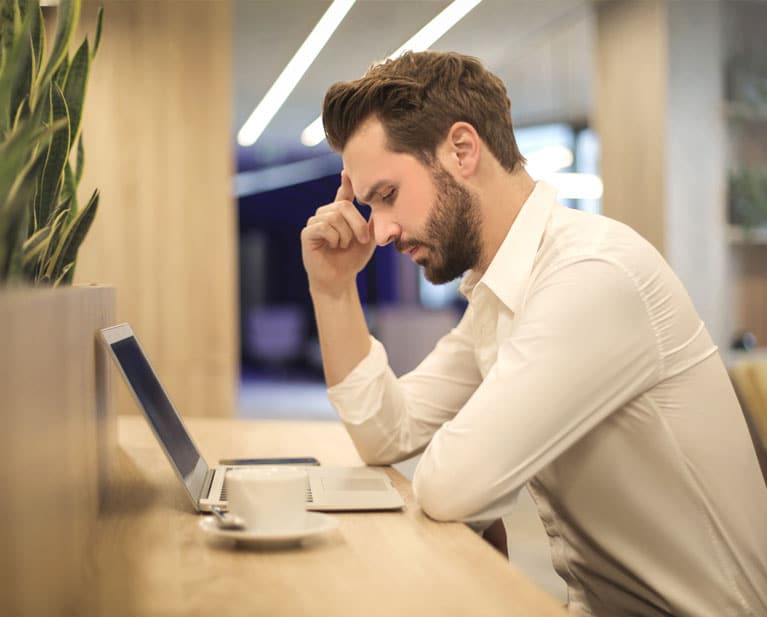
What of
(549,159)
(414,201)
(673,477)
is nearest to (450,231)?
(414,201)

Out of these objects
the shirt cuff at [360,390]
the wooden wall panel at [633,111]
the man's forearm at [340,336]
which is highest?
the wooden wall panel at [633,111]

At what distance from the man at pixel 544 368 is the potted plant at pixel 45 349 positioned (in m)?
0.43

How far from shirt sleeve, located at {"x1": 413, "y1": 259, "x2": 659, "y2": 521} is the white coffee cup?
213 mm

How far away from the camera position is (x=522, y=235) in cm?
148

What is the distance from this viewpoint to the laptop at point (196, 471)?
1223 millimetres

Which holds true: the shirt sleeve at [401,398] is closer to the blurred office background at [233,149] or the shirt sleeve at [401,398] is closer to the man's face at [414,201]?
the man's face at [414,201]

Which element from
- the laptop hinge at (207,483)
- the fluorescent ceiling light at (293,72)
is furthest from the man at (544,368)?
the fluorescent ceiling light at (293,72)

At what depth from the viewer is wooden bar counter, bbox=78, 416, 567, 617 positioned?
824 mm

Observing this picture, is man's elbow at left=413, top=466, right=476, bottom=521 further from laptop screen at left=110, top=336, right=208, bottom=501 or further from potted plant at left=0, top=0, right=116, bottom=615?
potted plant at left=0, top=0, right=116, bottom=615

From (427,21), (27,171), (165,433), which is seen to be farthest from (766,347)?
(27,171)

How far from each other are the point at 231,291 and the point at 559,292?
12.0ft

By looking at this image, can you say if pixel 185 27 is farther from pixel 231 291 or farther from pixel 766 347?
pixel 766 347

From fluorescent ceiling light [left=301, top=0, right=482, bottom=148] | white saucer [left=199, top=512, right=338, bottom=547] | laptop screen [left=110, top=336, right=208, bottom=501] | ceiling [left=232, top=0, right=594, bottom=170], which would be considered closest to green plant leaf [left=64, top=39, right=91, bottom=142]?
laptop screen [left=110, top=336, right=208, bottom=501]

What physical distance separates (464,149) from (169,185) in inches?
134
